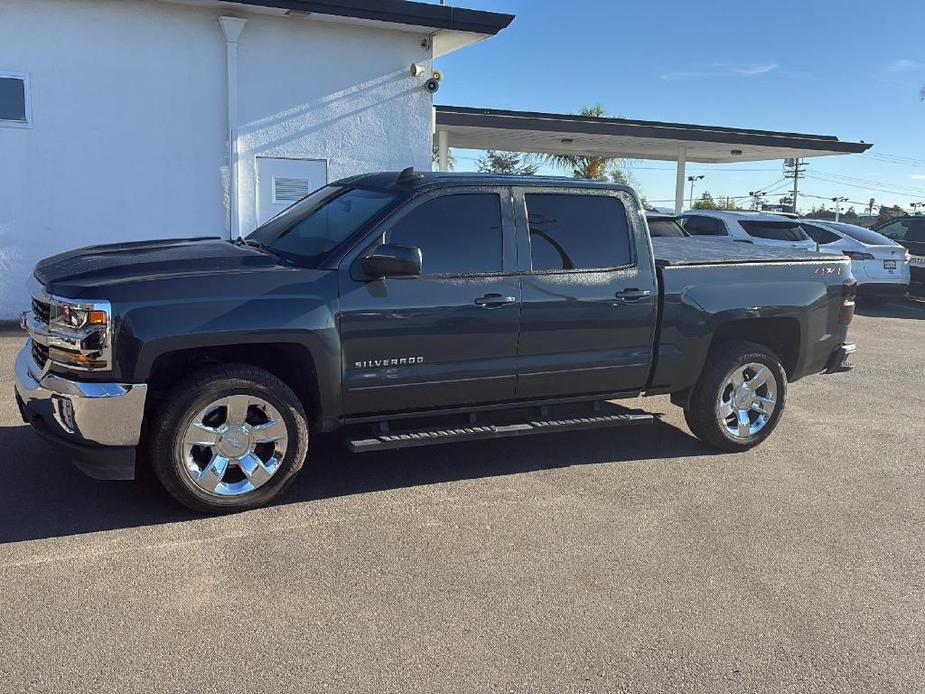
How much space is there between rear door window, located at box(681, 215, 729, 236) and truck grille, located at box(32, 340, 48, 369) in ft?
34.9

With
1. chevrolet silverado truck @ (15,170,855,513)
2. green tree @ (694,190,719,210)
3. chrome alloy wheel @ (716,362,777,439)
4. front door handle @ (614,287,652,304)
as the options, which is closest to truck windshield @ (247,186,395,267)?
chevrolet silverado truck @ (15,170,855,513)

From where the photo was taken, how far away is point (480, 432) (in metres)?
5.01

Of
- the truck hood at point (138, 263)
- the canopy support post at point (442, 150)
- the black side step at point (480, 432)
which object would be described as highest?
the canopy support post at point (442, 150)

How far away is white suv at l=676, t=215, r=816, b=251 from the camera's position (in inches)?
504

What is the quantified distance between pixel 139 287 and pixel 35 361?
2.92 feet

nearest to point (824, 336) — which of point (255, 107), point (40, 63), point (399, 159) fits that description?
point (399, 159)

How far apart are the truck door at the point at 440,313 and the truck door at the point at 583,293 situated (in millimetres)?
140

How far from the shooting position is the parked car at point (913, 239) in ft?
51.2

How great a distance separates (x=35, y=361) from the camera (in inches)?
178

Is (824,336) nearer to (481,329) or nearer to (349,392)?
(481,329)

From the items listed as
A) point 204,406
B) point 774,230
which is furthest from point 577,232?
point 774,230

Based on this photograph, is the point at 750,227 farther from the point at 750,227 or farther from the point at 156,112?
the point at 156,112

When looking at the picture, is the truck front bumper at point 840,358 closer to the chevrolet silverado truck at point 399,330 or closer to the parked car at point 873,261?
the chevrolet silverado truck at point 399,330

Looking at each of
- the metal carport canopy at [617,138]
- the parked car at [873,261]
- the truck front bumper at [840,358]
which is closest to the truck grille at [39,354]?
the truck front bumper at [840,358]
